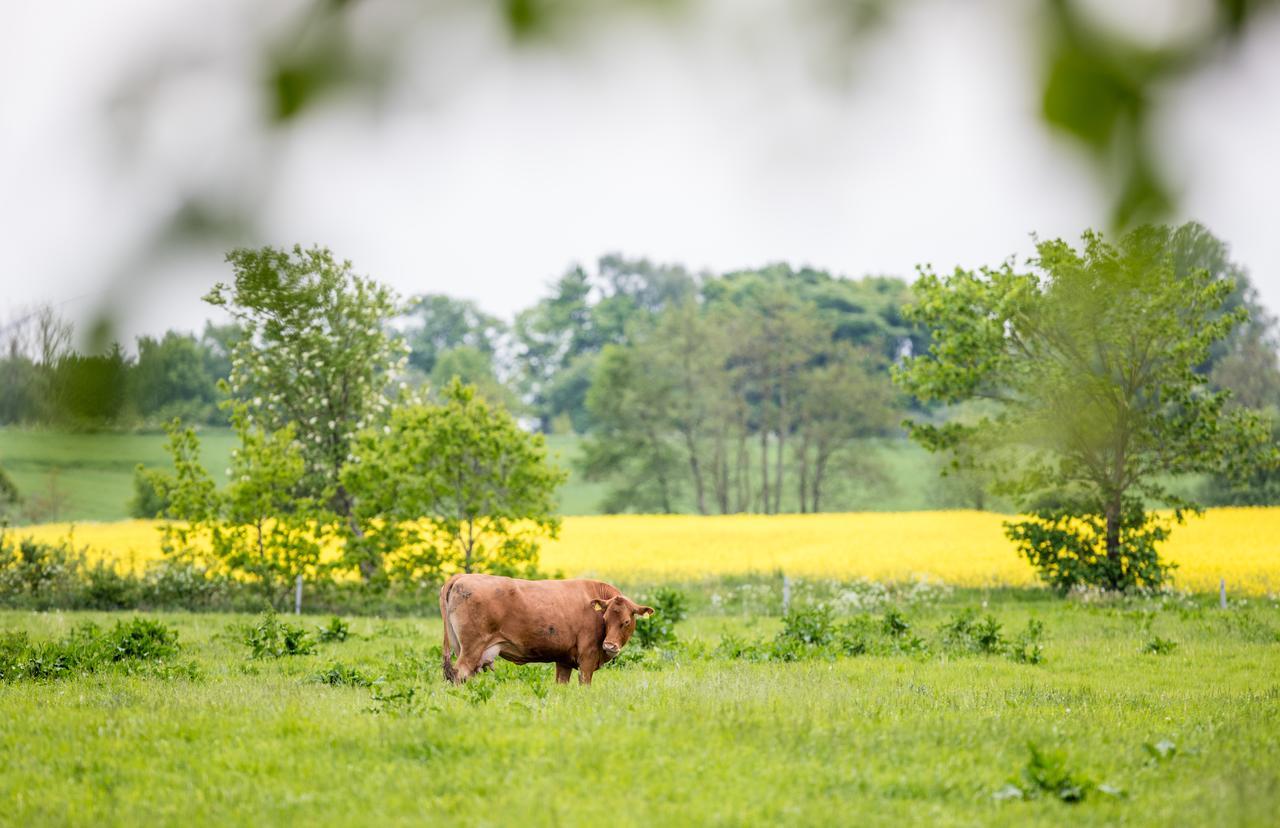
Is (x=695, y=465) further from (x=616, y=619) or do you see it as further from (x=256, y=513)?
(x=616, y=619)

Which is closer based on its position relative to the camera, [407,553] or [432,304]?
[432,304]

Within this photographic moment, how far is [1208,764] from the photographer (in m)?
7.61

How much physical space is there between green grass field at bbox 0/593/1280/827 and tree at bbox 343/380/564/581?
13023 mm

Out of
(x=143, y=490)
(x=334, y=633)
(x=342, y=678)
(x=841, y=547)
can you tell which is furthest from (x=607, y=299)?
(x=841, y=547)

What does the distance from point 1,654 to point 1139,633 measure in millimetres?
18681

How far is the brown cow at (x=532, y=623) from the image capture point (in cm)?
1132

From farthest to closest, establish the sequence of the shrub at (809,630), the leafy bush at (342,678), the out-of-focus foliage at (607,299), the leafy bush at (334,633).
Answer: the leafy bush at (334,633), the shrub at (809,630), the leafy bush at (342,678), the out-of-focus foliage at (607,299)

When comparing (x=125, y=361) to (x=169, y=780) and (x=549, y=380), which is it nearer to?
(x=169, y=780)

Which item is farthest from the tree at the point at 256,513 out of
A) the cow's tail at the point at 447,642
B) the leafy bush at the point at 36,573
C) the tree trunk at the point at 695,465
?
the tree trunk at the point at 695,465

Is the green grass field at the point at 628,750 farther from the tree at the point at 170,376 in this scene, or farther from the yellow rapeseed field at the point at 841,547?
the yellow rapeseed field at the point at 841,547

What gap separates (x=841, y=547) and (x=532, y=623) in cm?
3343

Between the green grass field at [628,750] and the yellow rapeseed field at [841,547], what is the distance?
69.2 ft

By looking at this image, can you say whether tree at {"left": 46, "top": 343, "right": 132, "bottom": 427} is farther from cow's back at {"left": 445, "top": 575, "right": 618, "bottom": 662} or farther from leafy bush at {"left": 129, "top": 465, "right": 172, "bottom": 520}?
cow's back at {"left": 445, "top": 575, "right": 618, "bottom": 662}

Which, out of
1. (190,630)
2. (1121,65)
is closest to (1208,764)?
(1121,65)
